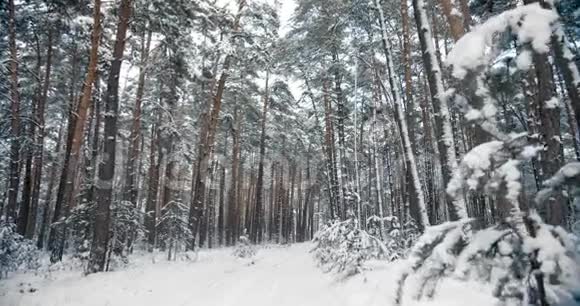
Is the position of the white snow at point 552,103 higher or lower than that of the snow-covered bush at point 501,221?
higher

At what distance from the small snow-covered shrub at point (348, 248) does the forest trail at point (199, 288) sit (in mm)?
379

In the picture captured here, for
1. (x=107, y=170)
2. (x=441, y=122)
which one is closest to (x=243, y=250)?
(x=107, y=170)

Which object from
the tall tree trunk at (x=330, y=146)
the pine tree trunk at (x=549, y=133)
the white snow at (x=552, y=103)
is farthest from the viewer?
the tall tree trunk at (x=330, y=146)

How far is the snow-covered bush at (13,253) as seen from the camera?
934 cm

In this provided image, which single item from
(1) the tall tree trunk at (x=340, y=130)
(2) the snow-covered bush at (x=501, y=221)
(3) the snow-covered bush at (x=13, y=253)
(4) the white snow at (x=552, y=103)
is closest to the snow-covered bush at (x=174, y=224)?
(3) the snow-covered bush at (x=13, y=253)

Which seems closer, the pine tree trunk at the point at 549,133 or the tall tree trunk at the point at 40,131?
the pine tree trunk at the point at 549,133

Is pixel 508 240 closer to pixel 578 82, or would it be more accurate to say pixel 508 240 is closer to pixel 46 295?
pixel 578 82

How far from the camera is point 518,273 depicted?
201 centimetres

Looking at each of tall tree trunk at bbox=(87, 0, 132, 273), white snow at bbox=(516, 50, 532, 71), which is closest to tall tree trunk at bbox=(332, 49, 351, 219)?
tall tree trunk at bbox=(87, 0, 132, 273)

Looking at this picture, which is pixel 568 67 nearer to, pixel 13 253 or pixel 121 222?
pixel 121 222

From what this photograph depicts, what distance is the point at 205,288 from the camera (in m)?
7.56

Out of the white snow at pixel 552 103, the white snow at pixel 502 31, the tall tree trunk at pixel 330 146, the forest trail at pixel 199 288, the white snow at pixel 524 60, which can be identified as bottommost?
the forest trail at pixel 199 288

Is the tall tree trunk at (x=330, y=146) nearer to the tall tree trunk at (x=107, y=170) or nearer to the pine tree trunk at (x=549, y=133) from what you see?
the tall tree trunk at (x=107, y=170)

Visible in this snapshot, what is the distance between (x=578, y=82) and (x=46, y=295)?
8.78 m
